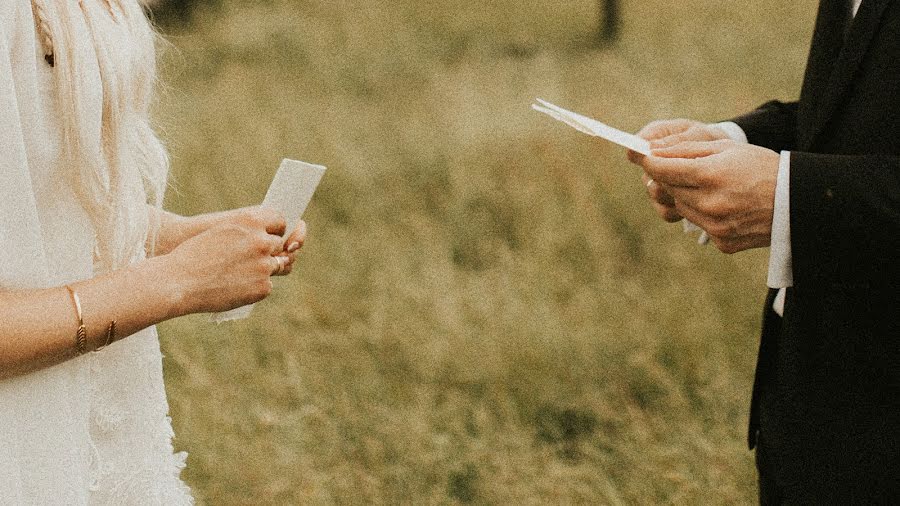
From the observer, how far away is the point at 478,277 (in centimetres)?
442

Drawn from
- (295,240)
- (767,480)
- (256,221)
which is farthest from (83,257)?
(767,480)

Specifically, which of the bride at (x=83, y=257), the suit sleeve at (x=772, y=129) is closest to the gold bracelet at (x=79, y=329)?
the bride at (x=83, y=257)

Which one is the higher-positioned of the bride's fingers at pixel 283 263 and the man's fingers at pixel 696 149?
the man's fingers at pixel 696 149

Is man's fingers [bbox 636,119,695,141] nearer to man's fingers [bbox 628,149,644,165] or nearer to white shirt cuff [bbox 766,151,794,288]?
man's fingers [bbox 628,149,644,165]

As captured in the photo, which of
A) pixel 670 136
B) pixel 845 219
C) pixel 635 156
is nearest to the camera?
pixel 845 219

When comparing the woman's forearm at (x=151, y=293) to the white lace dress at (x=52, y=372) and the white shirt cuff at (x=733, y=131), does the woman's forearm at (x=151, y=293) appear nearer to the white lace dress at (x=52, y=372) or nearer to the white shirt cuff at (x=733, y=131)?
the white lace dress at (x=52, y=372)

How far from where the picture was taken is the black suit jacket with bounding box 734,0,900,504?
1437 mm

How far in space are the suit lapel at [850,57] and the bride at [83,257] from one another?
0.92m

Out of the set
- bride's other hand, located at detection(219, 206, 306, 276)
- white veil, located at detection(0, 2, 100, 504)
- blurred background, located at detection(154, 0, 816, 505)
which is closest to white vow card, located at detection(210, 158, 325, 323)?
bride's other hand, located at detection(219, 206, 306, 276)

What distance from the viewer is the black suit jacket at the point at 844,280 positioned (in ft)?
4.71

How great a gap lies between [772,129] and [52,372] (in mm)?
1469

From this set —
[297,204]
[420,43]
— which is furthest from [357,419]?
[420,43]

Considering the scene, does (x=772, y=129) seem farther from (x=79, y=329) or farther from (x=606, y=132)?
(x=79, y=329)

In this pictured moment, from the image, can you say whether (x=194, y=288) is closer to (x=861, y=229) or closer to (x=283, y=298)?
(x=861, y=229)
